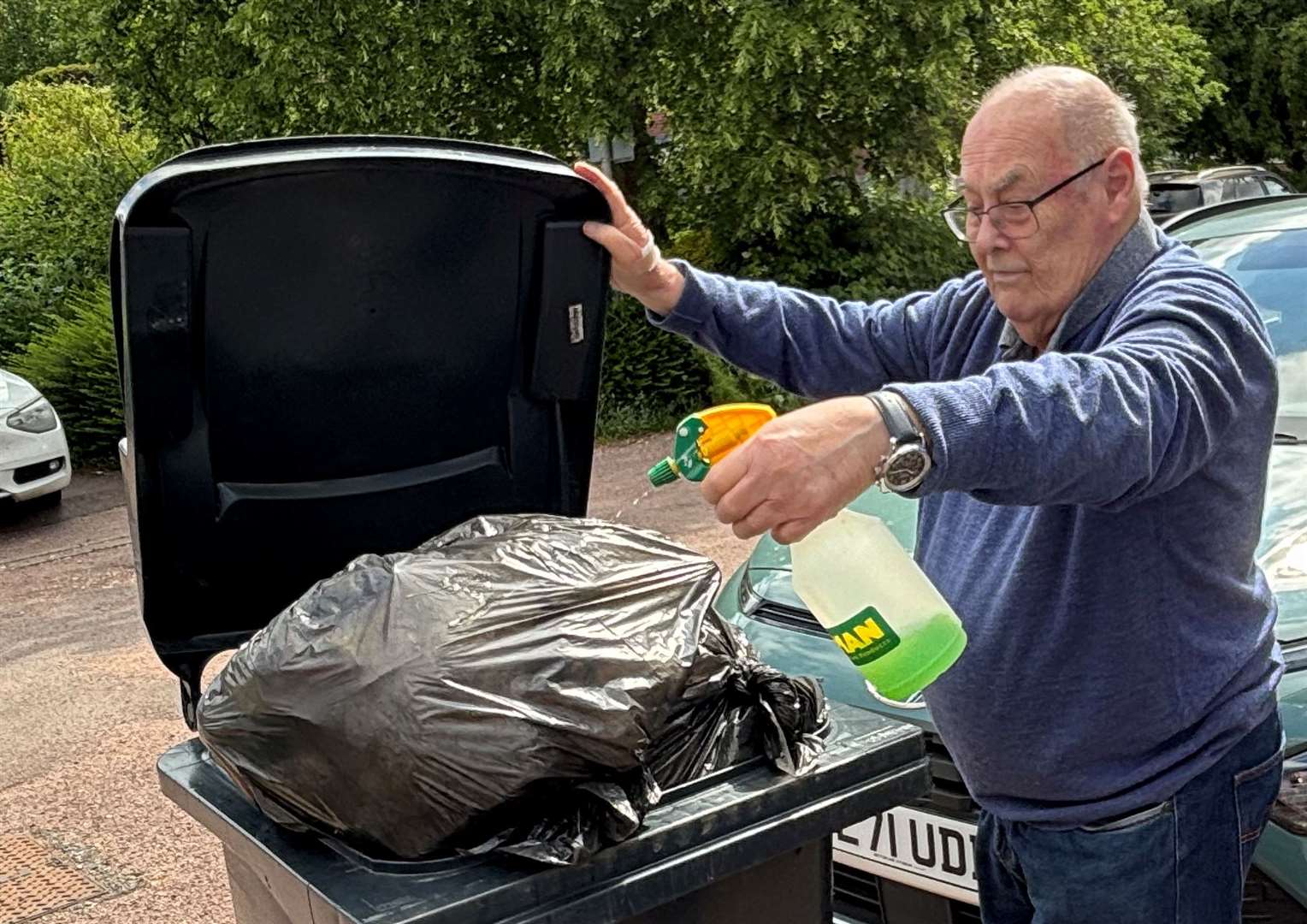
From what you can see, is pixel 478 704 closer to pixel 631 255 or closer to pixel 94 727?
pixel 631 255

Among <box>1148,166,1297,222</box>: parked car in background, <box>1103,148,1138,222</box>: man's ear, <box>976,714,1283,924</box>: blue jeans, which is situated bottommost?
<box>1148,166,1297,222</box>: parked car in background

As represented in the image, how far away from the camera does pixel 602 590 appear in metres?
1.85

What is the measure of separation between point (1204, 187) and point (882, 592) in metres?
11.8

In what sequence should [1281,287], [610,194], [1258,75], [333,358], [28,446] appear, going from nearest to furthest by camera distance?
1. [333,358]
2. [610,194]
3. [1281,287]
4. [28,446]
5. [1258,75]

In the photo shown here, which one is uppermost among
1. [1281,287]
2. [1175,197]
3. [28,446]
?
[1281,287]

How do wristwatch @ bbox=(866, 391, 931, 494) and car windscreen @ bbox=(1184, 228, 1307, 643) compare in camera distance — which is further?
car windscreen @ bbox=(1184, 228, 1307, 643)

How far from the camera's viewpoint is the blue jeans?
81.4 inches

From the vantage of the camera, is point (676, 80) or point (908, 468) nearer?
point (908, 468)

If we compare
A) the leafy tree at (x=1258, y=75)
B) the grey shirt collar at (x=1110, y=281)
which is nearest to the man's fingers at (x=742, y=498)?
the grey shirt collar at (x=1110, y=281)

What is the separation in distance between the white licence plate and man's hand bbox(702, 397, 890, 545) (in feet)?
4.43

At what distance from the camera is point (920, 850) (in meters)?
2.78

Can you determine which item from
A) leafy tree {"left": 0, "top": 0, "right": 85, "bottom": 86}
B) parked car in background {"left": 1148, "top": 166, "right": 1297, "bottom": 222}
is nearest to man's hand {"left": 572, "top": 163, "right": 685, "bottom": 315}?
parked car in background {"left": 1148, "top": 166, "right": 1297, "bottom": 222}

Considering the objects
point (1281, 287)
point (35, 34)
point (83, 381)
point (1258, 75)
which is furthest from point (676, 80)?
point (35, 34)

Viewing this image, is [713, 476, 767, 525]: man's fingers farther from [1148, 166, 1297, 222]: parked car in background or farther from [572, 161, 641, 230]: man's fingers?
A: [1148, 166, 1297, 222]: parked car in background
